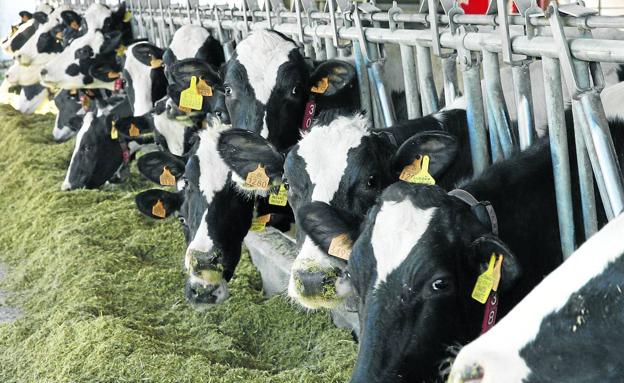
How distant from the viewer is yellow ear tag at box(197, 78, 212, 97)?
22.1 ft

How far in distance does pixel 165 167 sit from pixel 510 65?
3100 millimetres

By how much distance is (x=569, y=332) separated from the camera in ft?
7.15

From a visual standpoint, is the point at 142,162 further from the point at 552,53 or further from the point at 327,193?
the point at 552,53

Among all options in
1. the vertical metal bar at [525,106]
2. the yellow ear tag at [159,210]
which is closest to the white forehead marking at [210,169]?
the yellow ear tag at [159,210]

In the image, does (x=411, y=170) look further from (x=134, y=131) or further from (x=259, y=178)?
(x=134, y=131)

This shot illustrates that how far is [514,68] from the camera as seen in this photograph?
3938mm

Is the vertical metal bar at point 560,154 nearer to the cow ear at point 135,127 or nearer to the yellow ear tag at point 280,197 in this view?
the yellow ear tag at point 280,197

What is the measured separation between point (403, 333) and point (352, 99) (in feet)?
10.6

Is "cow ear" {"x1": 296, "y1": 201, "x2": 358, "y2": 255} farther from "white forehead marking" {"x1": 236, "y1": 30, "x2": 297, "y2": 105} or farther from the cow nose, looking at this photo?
"white forehead marking" {"x1": 236, "y1": 30, "x2": 297, "y2": 105}

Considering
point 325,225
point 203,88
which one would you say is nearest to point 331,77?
point 203,88

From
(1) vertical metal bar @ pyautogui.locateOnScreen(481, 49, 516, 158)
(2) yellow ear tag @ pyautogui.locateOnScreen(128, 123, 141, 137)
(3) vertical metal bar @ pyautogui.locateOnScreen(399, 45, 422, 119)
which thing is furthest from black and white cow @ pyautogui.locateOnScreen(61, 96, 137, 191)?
(1) vertical metal bar @ pyautogui.locateOnScreen(481, 49, 516, 158)

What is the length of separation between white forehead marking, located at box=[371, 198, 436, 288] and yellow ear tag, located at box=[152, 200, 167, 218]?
340 centimetres

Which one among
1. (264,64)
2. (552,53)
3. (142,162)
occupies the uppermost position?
(552,53)

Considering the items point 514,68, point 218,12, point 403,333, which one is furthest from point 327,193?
point 218,12
